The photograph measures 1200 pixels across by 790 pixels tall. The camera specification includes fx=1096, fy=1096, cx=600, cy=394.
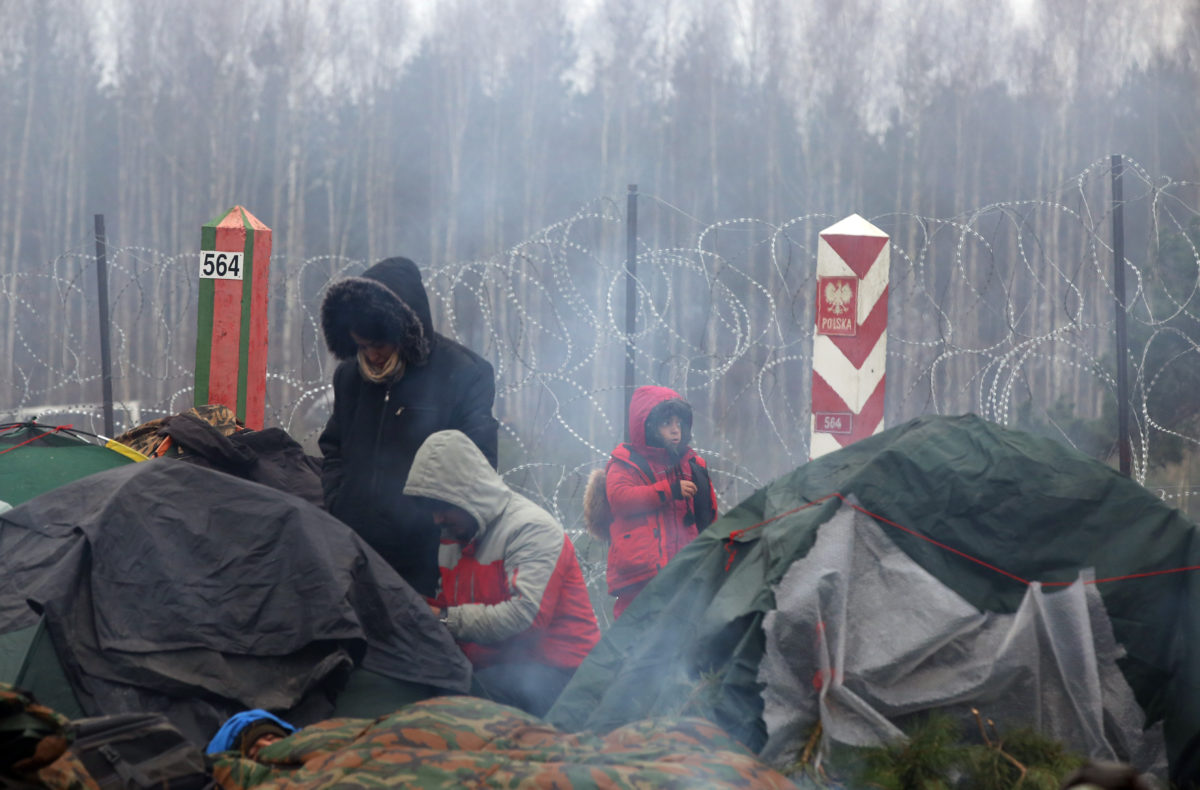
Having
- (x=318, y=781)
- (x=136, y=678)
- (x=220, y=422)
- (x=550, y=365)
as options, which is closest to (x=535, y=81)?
(x=550, y=365)

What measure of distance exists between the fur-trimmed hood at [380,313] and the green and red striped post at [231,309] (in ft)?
5.13

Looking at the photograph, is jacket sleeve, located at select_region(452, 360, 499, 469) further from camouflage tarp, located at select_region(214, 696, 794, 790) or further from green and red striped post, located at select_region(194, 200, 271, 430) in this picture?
green and red striped post, located at select_region(194, 200, 271, 430)

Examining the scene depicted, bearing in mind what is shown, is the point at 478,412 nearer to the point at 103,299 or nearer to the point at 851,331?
the point at 851,331

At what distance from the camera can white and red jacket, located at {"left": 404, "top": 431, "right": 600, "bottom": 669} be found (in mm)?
3438

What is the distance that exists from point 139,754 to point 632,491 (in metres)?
2.52

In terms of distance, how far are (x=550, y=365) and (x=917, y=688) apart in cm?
891

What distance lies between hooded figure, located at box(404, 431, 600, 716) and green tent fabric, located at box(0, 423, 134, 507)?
1.88 m

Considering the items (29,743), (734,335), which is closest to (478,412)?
(29,743)

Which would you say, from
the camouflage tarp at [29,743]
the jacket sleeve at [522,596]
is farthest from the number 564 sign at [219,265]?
the camouflage tarp at [29,743]

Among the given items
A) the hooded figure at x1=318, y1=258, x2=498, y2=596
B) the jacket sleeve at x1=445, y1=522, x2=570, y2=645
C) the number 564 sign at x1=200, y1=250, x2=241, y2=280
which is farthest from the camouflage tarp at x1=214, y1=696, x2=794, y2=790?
the number 564 sign at x1=200, y1=250, x2=241, y2=280

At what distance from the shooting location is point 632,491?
15.1 feet

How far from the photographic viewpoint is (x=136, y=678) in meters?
2.79

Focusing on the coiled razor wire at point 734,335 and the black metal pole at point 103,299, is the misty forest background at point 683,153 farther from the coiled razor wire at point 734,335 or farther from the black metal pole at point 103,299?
the black metal pole at point 103,299

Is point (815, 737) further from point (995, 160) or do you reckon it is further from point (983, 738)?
point (995, 160)
